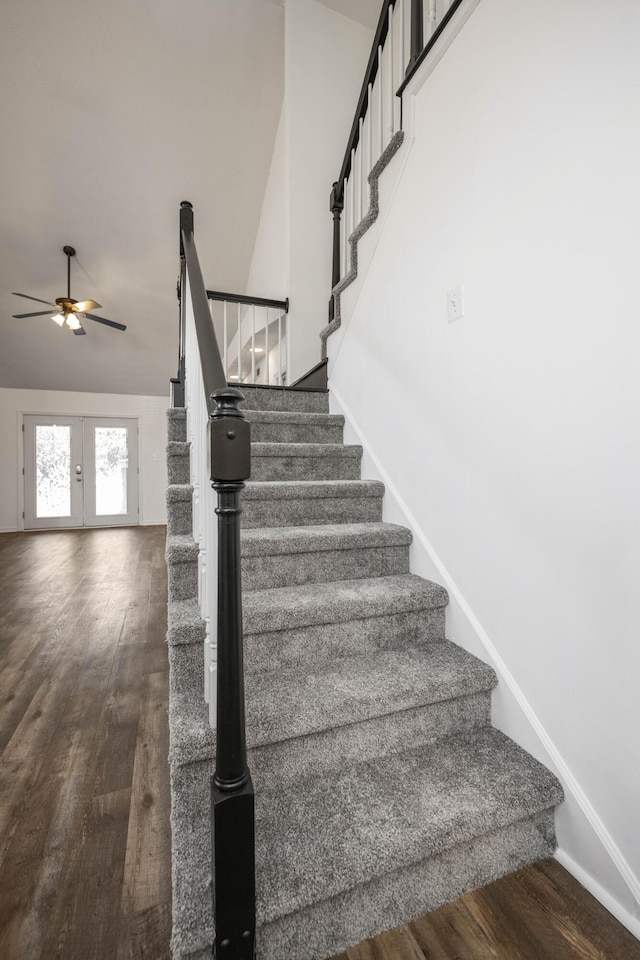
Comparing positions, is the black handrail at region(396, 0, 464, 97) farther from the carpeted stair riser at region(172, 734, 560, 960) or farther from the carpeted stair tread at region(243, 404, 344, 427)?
the carpeted stair riser at region(172, 734, 560, 960)

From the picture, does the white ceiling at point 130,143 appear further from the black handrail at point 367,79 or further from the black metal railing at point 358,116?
the black handrail at point 367,79

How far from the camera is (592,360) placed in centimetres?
98

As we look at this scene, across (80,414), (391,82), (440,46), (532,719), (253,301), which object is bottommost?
(532,719)

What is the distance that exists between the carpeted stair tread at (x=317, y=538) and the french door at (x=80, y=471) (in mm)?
6551

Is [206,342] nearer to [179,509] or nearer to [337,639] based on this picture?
[179,509]

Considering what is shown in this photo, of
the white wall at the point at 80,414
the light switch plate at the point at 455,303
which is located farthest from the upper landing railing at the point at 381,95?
the white wall at the point at 80,414

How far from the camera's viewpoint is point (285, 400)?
100 inches

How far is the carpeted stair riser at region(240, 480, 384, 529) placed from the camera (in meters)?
1.73

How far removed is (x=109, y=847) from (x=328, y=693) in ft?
2.30

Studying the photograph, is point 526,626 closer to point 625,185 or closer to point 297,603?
point 297,603

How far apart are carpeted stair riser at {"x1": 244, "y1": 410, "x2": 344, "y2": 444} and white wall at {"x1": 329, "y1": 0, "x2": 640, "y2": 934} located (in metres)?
0.77

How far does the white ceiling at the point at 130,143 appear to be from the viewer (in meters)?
3.38

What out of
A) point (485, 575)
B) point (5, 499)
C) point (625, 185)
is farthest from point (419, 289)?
point (5, 499)

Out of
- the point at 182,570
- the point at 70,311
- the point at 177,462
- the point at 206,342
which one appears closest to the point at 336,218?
the point at 177,462
